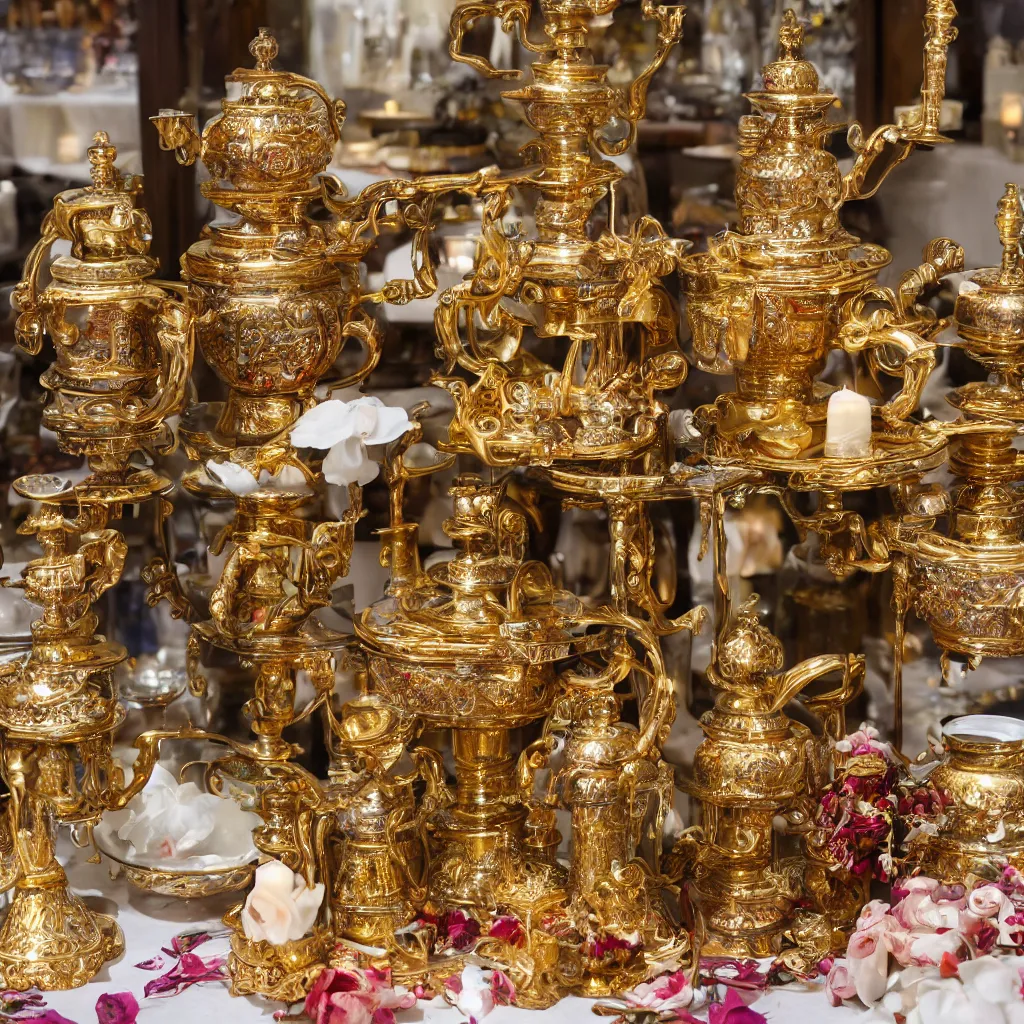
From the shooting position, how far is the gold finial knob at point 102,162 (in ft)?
8.54

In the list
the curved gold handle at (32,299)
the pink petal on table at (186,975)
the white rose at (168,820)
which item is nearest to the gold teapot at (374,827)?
the pink petal on table at (186,975)

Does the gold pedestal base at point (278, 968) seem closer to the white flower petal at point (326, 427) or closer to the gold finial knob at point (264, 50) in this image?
the white flower petal at point (326, 427)

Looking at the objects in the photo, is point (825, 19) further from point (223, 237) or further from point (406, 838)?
point (406, 838)

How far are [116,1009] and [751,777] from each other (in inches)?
32.5

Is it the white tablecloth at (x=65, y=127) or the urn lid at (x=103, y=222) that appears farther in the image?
the white tablecloth at (x=65, y=127)

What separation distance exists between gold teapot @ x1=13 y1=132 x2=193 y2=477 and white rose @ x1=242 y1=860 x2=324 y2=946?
599 millimetres

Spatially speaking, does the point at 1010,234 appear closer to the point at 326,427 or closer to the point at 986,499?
the point at 986,499

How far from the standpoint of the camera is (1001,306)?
2525mm

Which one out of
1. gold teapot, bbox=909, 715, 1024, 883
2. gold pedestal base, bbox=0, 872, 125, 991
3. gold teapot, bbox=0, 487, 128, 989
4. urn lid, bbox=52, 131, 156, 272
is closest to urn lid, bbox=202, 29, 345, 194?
urn lid, bbox=52, 131, 156, 272

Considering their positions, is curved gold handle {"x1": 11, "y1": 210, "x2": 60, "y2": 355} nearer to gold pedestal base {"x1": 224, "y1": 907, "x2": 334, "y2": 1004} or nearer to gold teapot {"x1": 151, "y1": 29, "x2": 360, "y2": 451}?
gold teapot {"x1": 151, "y1": 29, "x2": 360, "y2": 451}

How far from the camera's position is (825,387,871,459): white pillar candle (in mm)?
2525

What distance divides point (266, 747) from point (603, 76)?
38.6 inches

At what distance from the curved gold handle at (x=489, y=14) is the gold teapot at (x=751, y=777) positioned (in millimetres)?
774

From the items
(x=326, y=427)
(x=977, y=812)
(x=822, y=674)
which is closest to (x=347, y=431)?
(x=326, y=427)
